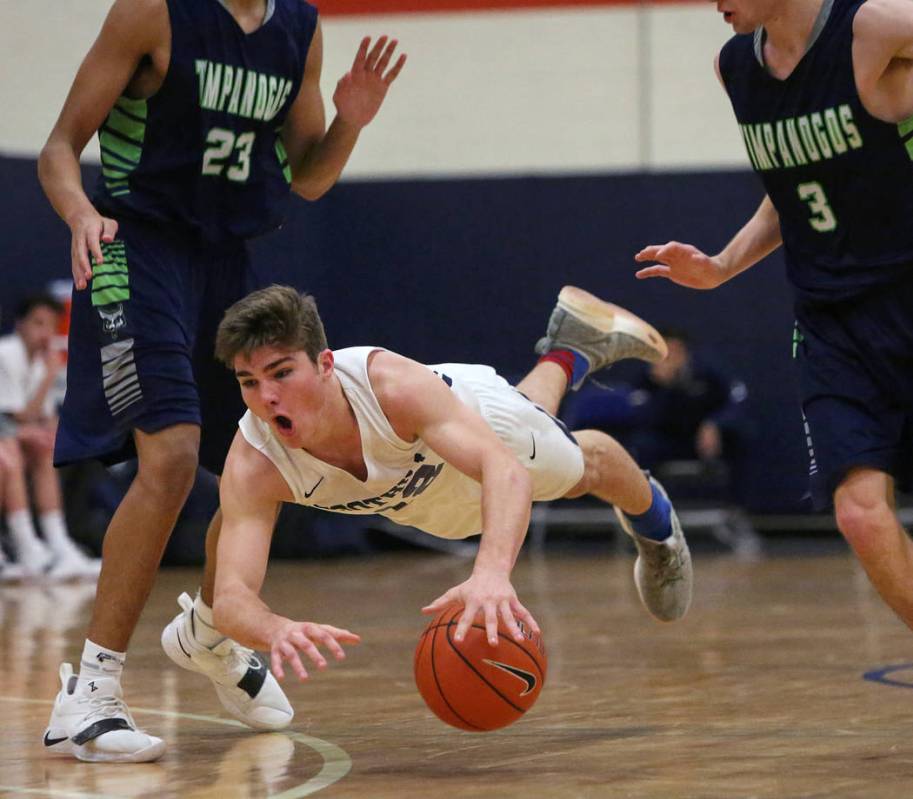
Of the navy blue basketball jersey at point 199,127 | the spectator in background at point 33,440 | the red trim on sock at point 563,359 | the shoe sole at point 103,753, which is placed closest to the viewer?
the shoe sole at point 103,753

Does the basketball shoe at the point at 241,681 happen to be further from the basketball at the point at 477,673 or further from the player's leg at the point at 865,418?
the player's leg at the point at 865,418

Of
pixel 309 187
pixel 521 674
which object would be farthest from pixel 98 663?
pixel 309 187

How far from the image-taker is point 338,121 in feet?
15.7

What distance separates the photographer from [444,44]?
13758 millimetres

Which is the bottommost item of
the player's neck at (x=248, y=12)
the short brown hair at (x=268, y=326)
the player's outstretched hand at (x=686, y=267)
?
the short brown hair at (x=268, y=326)

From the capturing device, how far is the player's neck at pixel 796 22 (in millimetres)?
3984

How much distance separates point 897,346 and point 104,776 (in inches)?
86.5

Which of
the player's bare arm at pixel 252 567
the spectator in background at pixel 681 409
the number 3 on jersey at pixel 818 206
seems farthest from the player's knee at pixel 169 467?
the spectator in background at pixel 681 409

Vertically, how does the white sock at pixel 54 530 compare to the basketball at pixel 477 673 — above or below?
below

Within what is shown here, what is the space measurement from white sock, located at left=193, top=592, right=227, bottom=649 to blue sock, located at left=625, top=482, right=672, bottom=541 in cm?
141

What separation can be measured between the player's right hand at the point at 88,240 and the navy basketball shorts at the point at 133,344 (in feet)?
0.49

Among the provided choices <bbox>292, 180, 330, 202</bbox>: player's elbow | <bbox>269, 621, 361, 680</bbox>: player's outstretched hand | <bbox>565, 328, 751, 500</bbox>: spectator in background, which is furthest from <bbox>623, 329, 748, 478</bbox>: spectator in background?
<bbox>269, 621, 361, 680</bbox>: player's outstretched hand

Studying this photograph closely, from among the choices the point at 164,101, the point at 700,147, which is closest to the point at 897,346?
the point at 164,101

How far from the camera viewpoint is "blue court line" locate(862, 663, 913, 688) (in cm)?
509
